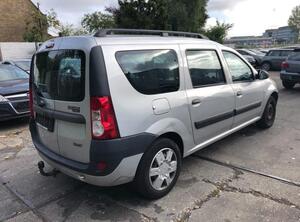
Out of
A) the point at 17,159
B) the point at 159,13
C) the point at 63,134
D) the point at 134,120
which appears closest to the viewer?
the point at 134,120

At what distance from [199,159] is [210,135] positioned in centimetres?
53

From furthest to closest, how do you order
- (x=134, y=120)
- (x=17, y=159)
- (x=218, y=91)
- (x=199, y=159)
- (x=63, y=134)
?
(x=17, y=159)
(x=199, y=159)
(x=218, y=91)
(x=63, y=134)
(x=134, y=120)

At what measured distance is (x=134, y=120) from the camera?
9.73 feet

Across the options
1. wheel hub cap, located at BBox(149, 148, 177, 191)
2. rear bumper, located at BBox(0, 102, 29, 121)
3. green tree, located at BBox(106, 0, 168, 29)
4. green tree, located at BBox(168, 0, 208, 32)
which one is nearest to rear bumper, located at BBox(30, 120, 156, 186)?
wheel hub cap, located at BBox(149, 148, 177, 191)

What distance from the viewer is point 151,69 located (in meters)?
3.25

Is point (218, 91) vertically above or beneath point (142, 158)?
above

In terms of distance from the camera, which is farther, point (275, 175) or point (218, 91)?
point (218, 91)

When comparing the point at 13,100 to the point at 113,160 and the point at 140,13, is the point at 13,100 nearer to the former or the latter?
the point at 113,160

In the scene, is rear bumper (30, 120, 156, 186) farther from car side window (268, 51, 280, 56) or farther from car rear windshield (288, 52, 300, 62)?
car side window (268, 51, 280, 56)

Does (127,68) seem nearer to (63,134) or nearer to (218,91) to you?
(63,134)

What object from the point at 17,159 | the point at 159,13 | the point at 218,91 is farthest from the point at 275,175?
the point at 159,13

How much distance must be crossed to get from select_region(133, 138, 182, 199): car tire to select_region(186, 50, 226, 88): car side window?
2.95 feet

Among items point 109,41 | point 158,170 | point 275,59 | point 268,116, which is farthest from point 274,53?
point 109,41

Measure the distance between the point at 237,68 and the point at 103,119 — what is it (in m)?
2.73
